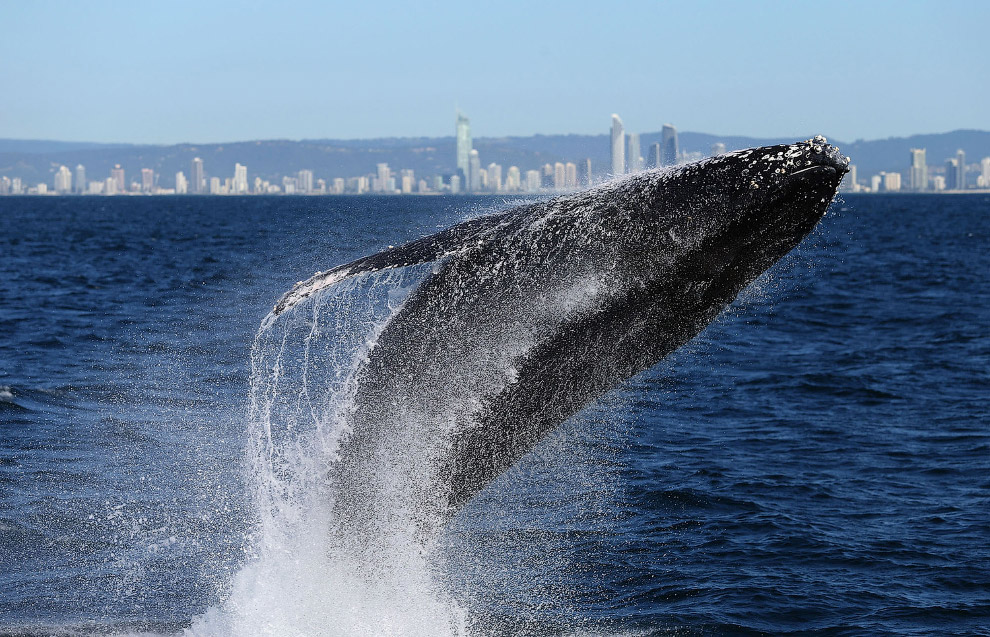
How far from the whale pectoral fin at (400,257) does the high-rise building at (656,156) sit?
140 centimetres

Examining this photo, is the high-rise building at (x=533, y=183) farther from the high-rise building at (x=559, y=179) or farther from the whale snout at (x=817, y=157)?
the whale snout at (x=817, y=157)

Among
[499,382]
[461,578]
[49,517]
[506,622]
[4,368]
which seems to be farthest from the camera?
[4,368]

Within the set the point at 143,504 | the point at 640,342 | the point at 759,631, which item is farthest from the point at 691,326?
the point at 143,504

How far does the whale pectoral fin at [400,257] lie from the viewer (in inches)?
306

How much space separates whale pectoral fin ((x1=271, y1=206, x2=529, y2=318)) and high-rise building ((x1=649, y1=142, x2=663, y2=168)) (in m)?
1.40

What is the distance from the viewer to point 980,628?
10.4 meters

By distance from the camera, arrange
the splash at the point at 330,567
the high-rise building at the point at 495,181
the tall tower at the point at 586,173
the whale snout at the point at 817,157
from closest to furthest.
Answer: the whale snout at the point at 817,157 < the tall tower at the point at 586,173 < the splash at the point at 330,567 < the high-rise building at the point at 495,181

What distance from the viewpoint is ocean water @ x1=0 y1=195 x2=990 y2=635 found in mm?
10016

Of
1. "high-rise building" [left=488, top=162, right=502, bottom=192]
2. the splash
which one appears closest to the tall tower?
the splash

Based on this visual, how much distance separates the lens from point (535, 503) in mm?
13359

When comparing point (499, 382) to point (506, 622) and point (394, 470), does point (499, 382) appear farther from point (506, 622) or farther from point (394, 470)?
point (506, 622)

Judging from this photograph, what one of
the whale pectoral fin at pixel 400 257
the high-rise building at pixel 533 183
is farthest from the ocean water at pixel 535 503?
the high-rise building at pixel 533 183

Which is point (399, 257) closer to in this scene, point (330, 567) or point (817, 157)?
point (817, 157)

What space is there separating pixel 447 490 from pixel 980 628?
17.8 feet
